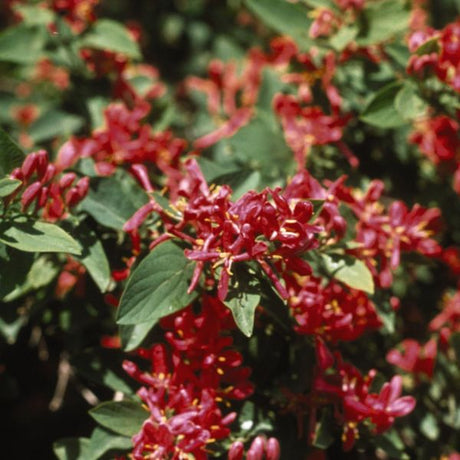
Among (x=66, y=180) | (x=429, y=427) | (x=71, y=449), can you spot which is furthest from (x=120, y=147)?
(x=429, y=427)

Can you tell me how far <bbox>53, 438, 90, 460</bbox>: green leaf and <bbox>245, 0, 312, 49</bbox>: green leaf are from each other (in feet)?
→ 4.51

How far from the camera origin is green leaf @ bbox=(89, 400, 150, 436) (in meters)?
1.51

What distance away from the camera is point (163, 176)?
2.05 metres

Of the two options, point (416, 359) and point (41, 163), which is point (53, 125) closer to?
point (41, 163)

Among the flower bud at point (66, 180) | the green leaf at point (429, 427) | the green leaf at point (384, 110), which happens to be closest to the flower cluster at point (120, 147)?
the flower bud at point (66, 180)

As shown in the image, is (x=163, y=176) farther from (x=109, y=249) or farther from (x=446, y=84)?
(x=446, y=84)

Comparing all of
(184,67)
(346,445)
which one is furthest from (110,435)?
(184,67)

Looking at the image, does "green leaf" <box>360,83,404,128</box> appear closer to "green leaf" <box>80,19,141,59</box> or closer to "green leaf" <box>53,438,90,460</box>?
"green leaf" <box>80,19,141,59</box>

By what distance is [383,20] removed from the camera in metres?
1.98

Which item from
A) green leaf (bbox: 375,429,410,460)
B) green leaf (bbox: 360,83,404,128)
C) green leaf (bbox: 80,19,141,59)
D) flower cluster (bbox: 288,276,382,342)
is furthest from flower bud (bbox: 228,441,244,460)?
green leaf (bbox: 80,19,141,59)

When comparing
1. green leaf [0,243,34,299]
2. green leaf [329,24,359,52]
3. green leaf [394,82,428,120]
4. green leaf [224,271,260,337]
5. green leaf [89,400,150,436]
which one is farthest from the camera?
green leaf [329,24,359,52]

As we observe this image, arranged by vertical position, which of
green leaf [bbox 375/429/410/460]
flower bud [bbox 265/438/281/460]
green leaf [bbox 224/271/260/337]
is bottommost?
green leaf [bbox 375/429/410/460]

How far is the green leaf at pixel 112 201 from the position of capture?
1582mm

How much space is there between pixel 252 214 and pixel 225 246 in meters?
0.10
